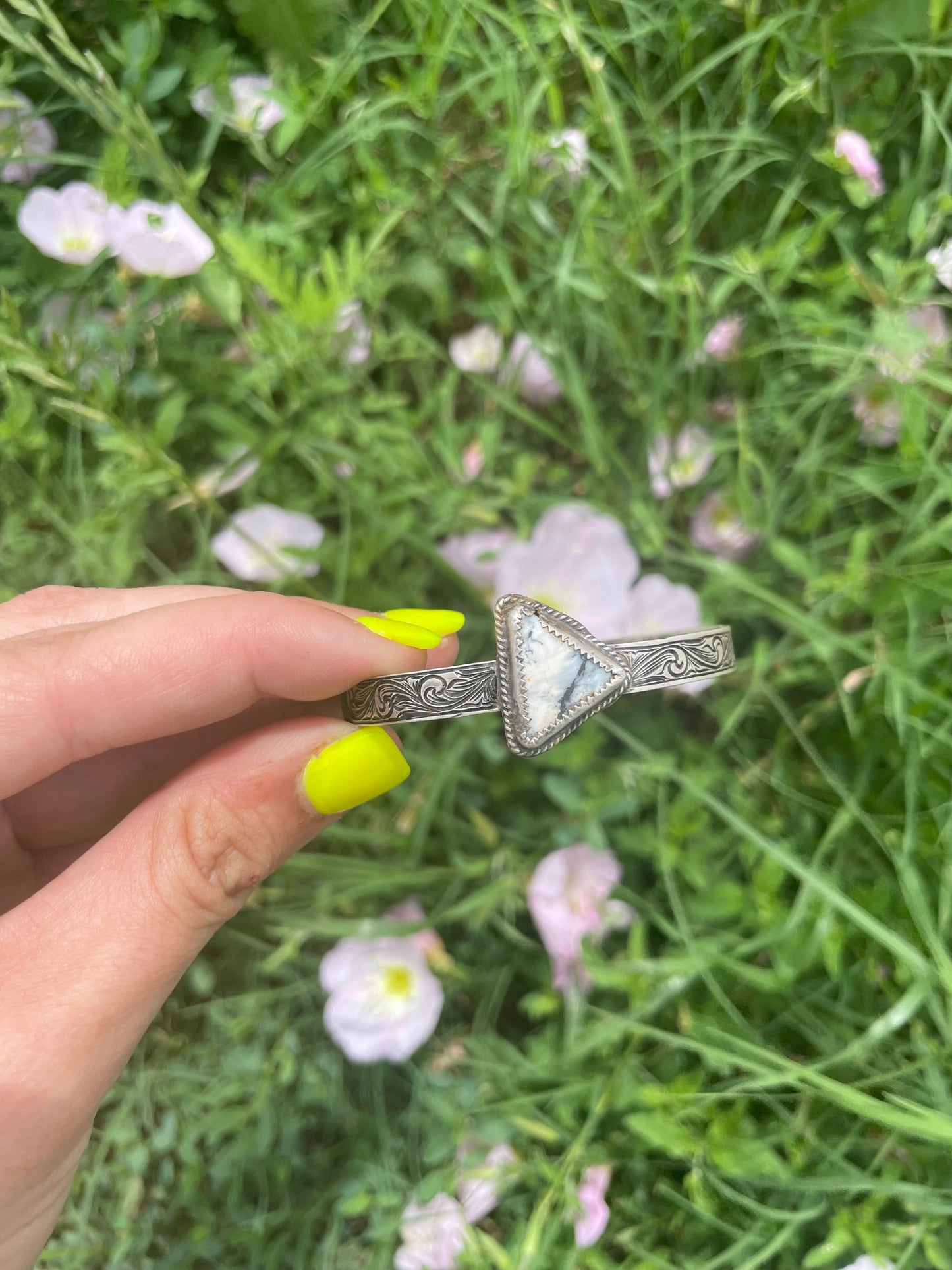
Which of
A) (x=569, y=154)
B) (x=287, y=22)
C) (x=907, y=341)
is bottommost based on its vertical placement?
(x=907, y=341)

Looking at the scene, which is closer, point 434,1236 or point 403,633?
point 403,633

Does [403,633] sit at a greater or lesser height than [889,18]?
lesser

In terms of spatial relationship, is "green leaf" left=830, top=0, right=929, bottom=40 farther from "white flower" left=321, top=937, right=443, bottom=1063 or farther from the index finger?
"white flower" left=321, top=937, right=443, bottom=1063

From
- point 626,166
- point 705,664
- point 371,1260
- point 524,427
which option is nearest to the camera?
point 705,664

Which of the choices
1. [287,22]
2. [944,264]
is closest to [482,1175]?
[944,264]

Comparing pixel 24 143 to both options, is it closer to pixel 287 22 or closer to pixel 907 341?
pixel 287 22

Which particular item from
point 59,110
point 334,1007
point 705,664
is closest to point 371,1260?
point 334,1007

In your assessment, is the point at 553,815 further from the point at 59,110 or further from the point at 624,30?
the point at 59,110

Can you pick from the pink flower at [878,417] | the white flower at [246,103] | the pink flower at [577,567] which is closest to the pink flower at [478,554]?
the pink flower at [577,567]
